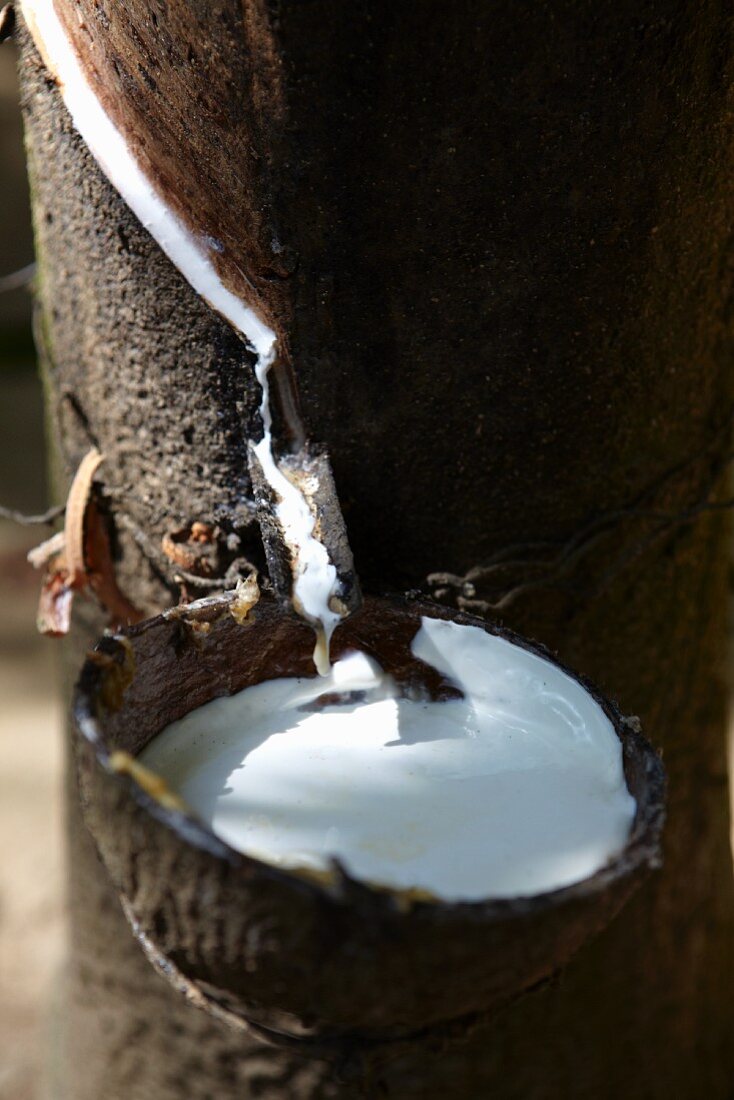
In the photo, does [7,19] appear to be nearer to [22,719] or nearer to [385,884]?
[385,884]

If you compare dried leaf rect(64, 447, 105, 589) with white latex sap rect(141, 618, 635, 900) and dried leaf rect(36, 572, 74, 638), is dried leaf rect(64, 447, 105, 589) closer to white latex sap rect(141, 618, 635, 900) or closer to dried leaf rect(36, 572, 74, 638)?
dried leaf rect(36, 572, 74, 638)

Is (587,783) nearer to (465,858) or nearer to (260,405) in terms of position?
(465,858)

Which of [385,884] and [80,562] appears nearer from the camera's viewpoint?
[385,884]

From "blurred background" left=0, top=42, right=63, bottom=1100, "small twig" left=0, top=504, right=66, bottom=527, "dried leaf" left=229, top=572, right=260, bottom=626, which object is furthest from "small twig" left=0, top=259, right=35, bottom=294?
"dried leaf" left=229, top=572, right=260, bottom=626

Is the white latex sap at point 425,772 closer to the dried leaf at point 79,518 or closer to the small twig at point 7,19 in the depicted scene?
the dried leaf at point 79,518

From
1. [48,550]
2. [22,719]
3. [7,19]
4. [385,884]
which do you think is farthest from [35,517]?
[22,719]

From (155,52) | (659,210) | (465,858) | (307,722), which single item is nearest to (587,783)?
(465,858)

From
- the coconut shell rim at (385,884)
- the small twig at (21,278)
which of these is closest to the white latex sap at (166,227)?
the coconut shell rim at (385,884)
